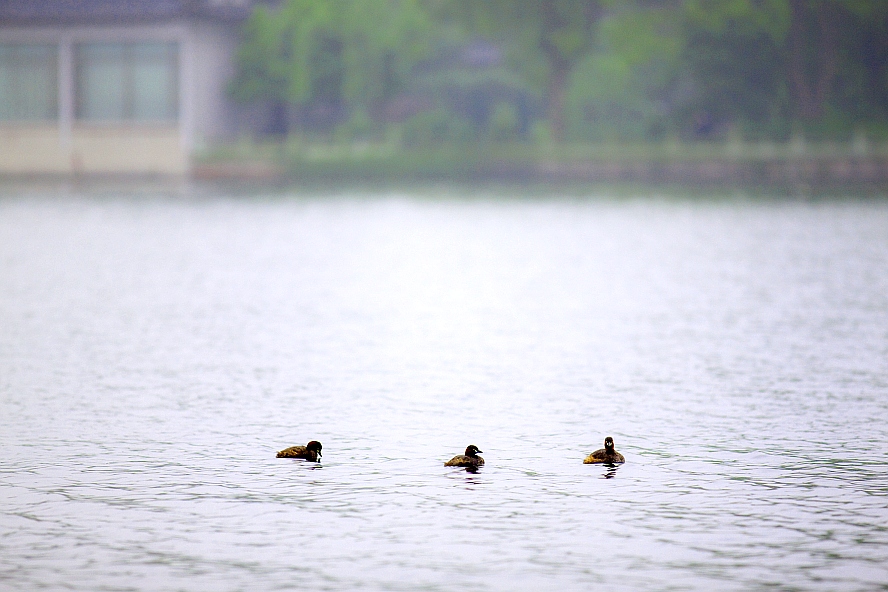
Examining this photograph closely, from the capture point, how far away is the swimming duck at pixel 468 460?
15.8 meters

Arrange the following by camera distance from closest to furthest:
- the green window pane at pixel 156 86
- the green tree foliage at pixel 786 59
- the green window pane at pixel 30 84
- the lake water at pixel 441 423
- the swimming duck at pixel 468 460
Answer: the lake water at pixel 441 423
the swimming duck at pixel 468 460
the green tree foliage at pixel 786 59
the green window pane at pixel 156 86
the green window pane at pixel 30 84

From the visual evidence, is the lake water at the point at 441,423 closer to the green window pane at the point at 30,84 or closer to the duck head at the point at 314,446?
the duck head at the point at 314,446

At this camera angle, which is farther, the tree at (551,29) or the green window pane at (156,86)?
the green window pane at (156,86)

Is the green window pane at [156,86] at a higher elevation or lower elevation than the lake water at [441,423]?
higher

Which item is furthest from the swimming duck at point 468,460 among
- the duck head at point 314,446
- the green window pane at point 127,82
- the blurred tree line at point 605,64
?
the green window pane at point 127,82

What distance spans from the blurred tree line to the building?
3.59 m

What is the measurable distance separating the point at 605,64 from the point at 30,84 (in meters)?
36.7

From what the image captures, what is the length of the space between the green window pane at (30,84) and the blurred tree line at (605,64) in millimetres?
11724

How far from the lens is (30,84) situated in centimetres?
9906

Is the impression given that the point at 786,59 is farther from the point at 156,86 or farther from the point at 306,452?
the point at 306,452

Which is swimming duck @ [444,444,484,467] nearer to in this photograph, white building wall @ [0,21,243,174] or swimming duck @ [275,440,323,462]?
swimming duck @ [275,440,323,462]

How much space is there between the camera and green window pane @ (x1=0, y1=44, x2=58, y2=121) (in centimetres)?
9900

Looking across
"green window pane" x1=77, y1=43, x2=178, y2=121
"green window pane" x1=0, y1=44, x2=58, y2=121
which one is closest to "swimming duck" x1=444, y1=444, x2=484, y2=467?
"green window pane" x1=77, y1=43, x2=178, y2=121

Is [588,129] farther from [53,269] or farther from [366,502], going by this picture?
[366,502]
